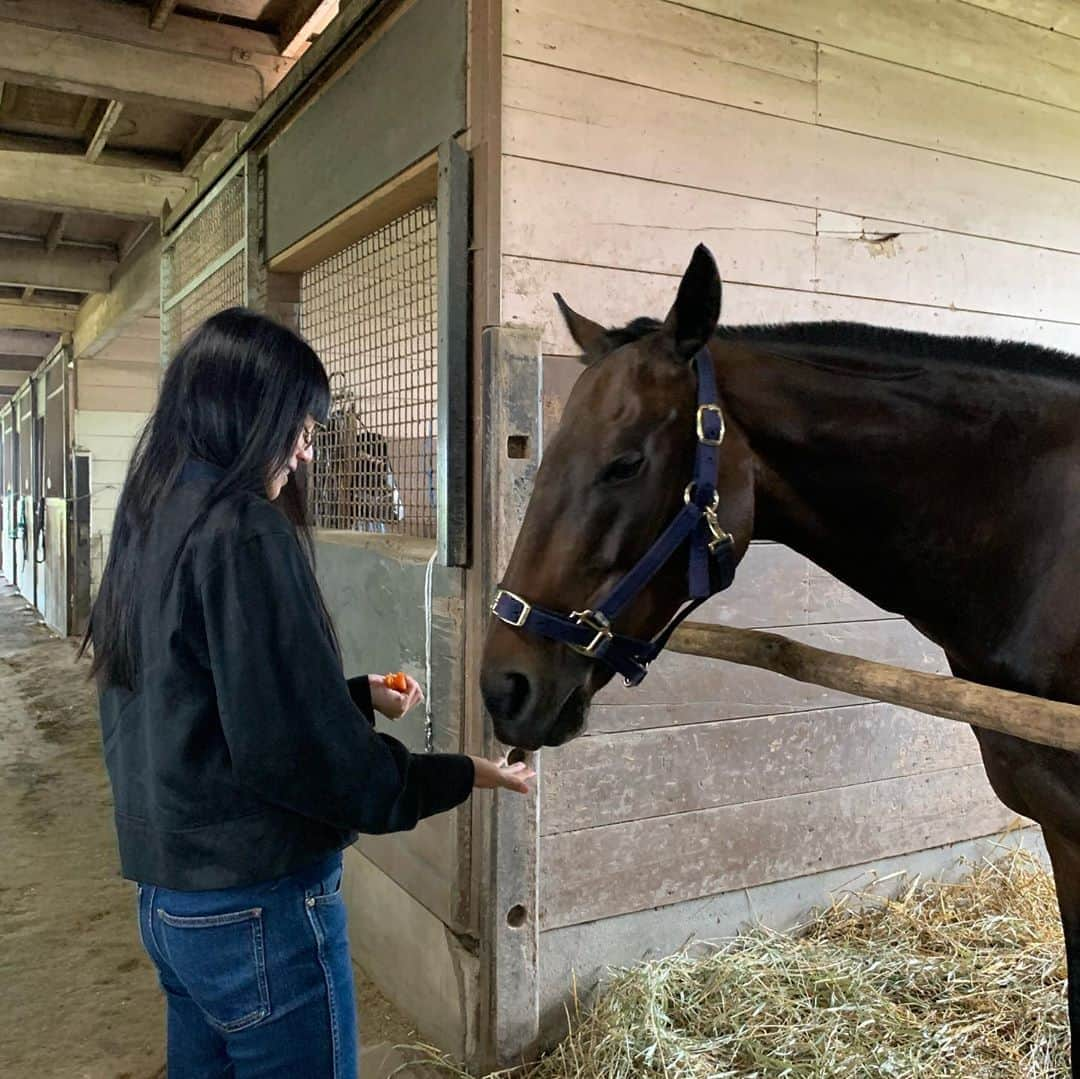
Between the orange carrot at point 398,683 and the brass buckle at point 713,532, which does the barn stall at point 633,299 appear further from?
the brass buckle at point 713,532

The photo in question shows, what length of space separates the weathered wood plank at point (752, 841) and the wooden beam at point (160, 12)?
2673 mm

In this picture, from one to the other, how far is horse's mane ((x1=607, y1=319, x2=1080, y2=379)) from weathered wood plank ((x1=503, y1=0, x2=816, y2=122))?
2.75 feet

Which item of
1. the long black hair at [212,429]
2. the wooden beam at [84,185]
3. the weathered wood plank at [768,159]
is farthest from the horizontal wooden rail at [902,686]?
the wooden beam at [84,185]

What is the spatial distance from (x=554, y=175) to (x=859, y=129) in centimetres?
86

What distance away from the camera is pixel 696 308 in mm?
1202

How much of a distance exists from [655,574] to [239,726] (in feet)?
1.81

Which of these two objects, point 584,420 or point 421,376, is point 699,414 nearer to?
point 584,420

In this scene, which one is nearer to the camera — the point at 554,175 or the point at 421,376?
the point at 554,175

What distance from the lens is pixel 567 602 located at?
3.75 feet

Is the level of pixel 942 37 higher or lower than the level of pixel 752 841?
higher

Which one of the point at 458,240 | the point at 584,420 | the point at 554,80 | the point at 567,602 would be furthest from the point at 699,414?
the point at 554,80

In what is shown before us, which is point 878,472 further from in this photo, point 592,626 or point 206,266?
Result: point 206,266

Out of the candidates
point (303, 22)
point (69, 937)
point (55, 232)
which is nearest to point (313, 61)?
point (303, 22)

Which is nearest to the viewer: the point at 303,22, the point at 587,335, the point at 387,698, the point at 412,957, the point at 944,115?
the point at 387,698
